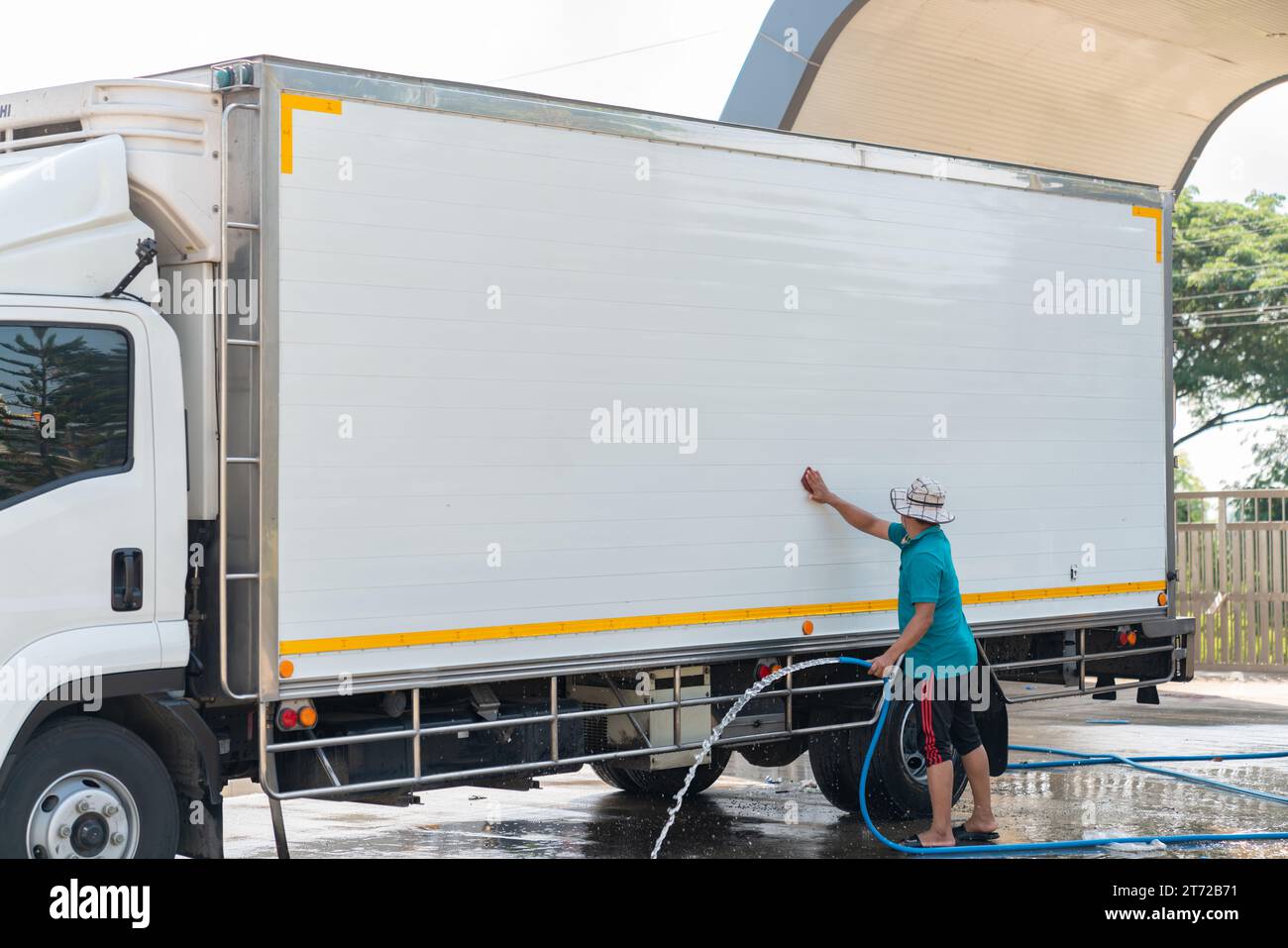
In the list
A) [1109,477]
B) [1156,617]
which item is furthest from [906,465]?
[1156,617]

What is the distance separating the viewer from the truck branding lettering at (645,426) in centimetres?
750

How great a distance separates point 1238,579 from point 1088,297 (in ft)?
27.0

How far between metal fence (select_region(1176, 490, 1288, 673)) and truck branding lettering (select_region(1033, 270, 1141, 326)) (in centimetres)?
705

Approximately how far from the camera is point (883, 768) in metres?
9.05

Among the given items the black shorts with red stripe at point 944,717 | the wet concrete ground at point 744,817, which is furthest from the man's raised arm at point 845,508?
the wet concrete ground at point 744,817

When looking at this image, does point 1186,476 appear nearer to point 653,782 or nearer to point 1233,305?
point 1233,305

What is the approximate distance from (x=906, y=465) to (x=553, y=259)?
2.55 m

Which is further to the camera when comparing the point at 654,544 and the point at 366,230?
the point at 654,544

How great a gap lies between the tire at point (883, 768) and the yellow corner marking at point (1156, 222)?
3440 mm

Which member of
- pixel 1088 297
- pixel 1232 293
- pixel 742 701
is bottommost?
pixel 742 701

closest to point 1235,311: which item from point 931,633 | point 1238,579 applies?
point 1238,579

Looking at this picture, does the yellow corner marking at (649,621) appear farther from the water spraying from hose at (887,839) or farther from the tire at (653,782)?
the tire at (653,782)

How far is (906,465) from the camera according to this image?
8.77 m
